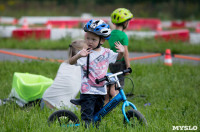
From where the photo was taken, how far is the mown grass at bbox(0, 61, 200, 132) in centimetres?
386

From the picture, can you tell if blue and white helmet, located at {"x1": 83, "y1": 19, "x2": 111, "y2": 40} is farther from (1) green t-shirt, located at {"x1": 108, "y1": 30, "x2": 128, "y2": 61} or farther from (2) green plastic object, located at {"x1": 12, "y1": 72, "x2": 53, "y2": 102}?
(2) green plastic object, located at {"x1": 12, "y1": 72, "x2": 53, "y2": 102}

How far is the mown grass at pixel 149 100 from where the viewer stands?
12.7 feet

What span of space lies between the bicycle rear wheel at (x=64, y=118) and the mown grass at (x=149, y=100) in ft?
0.32

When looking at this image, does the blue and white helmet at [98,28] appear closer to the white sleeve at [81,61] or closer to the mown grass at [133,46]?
the white sleeve at [81,61]

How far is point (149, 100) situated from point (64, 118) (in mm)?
2222

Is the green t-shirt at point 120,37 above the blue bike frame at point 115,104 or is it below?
above

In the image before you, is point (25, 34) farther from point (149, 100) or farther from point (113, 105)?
point (113, 105)

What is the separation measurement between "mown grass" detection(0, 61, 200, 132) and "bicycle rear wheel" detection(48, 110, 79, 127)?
97mm

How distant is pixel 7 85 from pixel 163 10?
27359 mm

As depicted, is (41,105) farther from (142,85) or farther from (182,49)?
(182,49)

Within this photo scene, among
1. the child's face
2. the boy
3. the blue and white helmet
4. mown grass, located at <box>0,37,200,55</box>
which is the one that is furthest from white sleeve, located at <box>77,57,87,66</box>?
mown grass, located at <box>0,37,200,55</box>

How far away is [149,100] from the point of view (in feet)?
18.6

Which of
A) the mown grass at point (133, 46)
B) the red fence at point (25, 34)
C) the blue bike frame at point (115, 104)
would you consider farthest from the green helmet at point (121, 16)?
the red fence at point (25, 34)

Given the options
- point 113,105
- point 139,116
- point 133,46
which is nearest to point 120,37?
point 113,105
